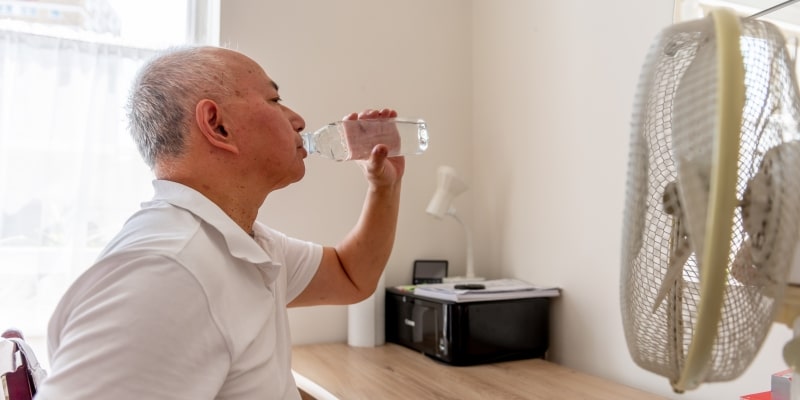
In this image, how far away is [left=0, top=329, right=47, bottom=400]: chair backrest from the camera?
3.23 ft

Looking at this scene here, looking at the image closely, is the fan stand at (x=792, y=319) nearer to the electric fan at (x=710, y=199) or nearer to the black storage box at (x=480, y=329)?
the electric fan at (x=710, y=199)

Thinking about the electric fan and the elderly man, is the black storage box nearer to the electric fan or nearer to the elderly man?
the elderly man

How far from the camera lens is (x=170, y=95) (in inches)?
40.9

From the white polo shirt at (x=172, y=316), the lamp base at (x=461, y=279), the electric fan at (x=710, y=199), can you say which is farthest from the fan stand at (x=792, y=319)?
the lamp base at (x=461, y=279)

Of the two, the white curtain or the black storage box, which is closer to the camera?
the black storage box

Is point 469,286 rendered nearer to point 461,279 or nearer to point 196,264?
point 461,279

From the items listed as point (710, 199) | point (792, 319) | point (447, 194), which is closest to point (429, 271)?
point (447, 194)

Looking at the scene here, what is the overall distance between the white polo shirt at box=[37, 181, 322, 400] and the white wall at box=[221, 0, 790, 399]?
884 millimetres

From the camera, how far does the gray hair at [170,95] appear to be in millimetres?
1031

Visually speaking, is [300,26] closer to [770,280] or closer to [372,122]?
[372,122]

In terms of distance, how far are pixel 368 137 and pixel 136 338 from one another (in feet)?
2.51

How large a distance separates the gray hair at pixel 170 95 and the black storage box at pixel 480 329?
2.82 ft

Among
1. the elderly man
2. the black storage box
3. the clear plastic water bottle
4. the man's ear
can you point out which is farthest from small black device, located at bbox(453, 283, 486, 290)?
the man's ear

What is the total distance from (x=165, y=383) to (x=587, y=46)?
1315mm
